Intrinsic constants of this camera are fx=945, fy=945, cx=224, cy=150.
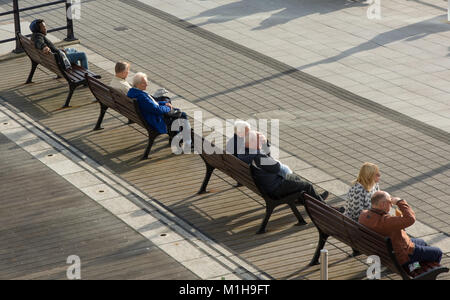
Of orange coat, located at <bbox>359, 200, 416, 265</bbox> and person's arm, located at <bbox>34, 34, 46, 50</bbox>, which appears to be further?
person's arm, located at <bbox>34, 34, 46, 50</bbox>

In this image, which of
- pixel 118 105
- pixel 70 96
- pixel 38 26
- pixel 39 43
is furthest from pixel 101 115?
pixel 38 26

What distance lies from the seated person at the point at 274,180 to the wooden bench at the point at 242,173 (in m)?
0.06

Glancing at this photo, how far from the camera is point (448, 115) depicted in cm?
1628

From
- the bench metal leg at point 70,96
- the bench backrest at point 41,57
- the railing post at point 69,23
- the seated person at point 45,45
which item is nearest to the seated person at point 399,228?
the bench metal leg at point 70,96

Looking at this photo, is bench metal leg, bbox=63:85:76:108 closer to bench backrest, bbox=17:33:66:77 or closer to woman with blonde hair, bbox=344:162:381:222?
bench backrest, bbox=17:33:66:77

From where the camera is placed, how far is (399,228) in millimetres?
10445

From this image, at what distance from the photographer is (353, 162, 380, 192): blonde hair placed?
11102 millimetres

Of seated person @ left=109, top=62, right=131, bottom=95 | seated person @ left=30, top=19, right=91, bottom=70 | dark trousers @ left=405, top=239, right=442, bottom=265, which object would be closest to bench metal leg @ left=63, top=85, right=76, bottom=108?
seated person @ left=30, top=19, right=91, bottom=70

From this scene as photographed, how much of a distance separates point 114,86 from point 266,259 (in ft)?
16.2

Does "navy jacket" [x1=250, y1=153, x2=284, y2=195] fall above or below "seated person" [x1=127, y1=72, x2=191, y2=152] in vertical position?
above

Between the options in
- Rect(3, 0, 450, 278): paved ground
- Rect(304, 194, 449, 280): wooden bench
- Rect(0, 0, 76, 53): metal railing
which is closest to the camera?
Rect(304, 194, 449, 280): wooden bench

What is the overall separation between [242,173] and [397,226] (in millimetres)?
2595

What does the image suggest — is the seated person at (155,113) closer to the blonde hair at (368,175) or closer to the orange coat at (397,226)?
the blonde hair at (368,175)
